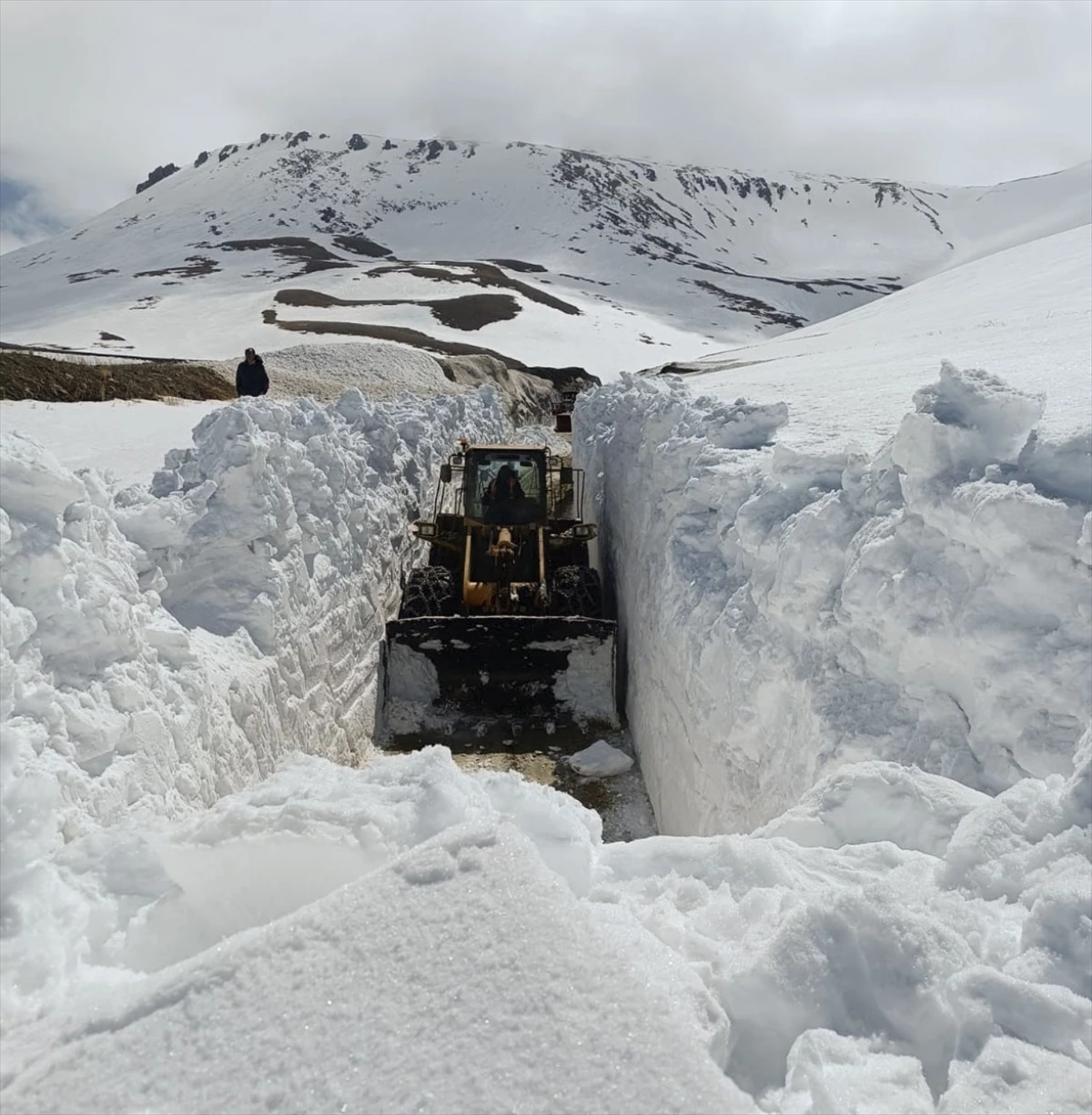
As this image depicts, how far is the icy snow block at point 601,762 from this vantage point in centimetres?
744

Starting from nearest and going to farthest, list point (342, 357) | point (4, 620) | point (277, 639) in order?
point (4, 620)
point (277, 639)
point (342, 357)

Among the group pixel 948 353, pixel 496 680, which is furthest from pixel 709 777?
pixel 948 353

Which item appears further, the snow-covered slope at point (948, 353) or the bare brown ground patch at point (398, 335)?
the bare brown ground patch at point (398, 335)

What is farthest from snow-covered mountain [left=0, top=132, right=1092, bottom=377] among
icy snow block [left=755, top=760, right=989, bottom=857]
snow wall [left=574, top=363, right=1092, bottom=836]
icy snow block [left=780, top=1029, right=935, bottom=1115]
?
icy snow block [left=780, top=1029, right=935, bottom=1115]

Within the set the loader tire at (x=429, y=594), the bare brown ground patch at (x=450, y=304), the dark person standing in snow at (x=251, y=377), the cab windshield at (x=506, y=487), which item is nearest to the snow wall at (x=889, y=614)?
the loader tire at (x=429, y=594)

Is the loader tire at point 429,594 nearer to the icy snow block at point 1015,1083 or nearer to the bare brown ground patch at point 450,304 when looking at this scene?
the icy snow block at point 1015,1083

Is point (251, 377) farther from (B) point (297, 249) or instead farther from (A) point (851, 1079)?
(B) point (297, 249)

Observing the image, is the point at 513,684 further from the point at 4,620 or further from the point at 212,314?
the point at 212,314

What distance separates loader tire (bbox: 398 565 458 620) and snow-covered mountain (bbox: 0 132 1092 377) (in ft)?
99.4

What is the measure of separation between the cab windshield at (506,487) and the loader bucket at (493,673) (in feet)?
8.11

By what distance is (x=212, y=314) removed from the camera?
51000 mm

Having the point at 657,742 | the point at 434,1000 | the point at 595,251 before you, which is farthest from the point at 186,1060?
the point at 595,251

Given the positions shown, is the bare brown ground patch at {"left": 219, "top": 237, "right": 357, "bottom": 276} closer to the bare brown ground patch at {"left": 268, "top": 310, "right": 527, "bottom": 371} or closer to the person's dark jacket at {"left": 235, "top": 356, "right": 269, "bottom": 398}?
the bare brown ground patch at {"left": 268, "top": 310, "right": 527, "bottom": 371}

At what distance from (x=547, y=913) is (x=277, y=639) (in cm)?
441
